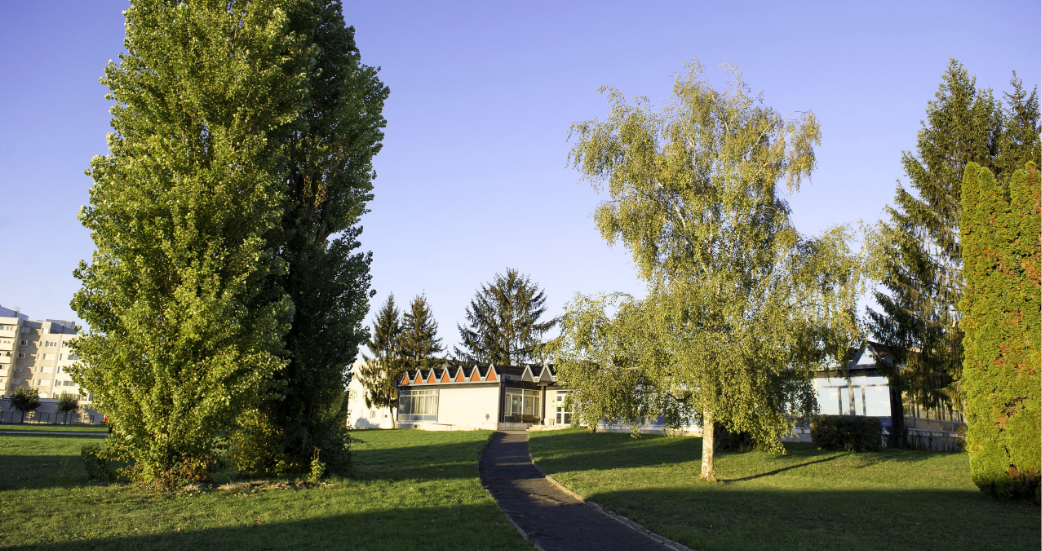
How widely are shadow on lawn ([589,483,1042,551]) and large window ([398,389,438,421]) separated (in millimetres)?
33742

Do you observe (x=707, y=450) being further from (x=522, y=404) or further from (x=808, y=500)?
(x=522, y=404)

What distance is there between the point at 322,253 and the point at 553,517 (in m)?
8.25

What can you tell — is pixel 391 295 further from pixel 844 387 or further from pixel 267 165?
pixel 267 165

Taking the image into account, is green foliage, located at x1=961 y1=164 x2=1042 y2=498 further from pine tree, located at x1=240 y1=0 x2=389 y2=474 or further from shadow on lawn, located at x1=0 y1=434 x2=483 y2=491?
pine tree, located at x1=240 y1=0 x2=389 y2=474

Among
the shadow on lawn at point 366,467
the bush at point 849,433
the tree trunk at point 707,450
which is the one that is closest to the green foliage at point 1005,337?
the tree trunk at point 707,450

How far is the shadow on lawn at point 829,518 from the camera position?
8.92 metres

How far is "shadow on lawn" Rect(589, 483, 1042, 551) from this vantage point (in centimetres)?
892

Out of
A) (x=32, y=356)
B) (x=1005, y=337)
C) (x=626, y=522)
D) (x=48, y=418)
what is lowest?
(x=48, y=418)

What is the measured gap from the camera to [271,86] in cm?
1341

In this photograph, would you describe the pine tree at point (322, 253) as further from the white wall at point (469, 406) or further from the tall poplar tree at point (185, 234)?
the white wall at point (469, 406)

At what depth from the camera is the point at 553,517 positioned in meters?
10.5

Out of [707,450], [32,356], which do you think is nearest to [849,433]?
[707,450]

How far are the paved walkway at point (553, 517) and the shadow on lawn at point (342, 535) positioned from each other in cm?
60

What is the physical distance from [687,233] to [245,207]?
11.8 m
